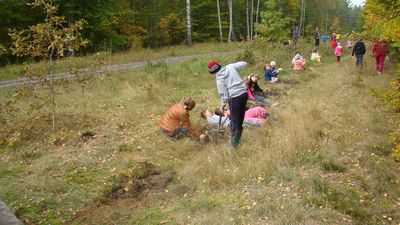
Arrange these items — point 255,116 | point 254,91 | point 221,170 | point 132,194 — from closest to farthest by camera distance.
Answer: point 132,194 < point 221,170 < point 255,116 < point 254,91

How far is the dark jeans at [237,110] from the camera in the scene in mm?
6758

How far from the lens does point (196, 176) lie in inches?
236

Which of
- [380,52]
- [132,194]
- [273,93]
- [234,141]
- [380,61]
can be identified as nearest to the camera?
[132,194]

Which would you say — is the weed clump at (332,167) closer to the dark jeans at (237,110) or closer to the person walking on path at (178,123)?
the dark jeans at (237,110)

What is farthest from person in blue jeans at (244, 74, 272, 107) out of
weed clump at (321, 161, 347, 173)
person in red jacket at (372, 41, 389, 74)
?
person in red jacket at (372, 41, 389, 74)

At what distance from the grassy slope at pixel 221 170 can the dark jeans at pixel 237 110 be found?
0.31 metres

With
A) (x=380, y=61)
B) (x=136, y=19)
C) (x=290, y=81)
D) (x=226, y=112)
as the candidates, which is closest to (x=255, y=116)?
(x=226, y=112)

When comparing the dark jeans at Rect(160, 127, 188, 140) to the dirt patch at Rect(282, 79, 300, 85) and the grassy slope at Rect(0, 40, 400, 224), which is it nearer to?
the grassy slope at Rect(0, 40, 400, 224)

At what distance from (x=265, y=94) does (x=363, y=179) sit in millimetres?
6336

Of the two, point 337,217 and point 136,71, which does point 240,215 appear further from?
point 136,71

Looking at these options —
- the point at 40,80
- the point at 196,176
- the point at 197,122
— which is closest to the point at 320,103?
the point at 197,122

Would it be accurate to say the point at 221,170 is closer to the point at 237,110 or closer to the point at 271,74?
the point at 237,110

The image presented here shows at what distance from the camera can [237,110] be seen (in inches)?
269

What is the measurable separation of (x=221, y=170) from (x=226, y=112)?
3.12 m
